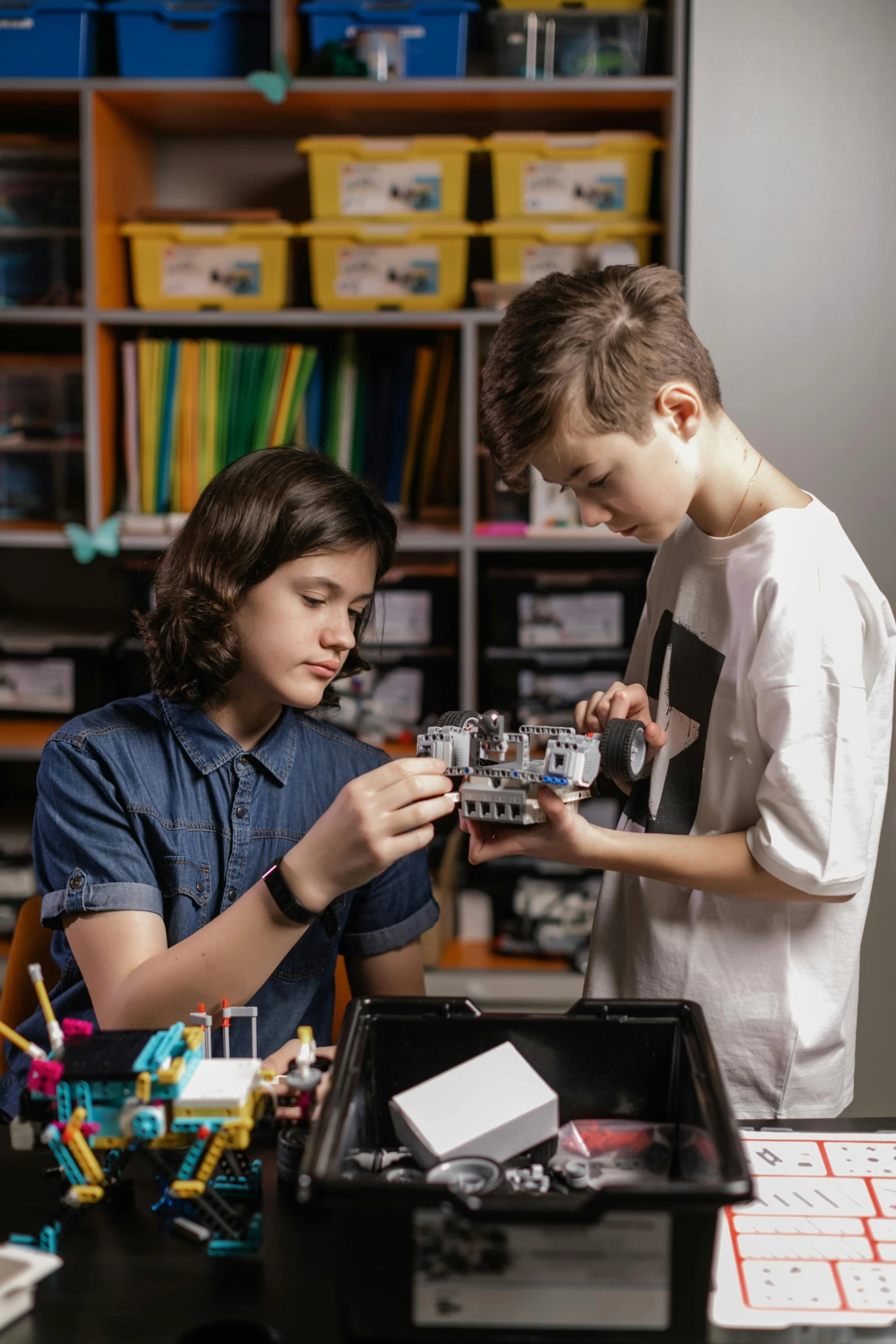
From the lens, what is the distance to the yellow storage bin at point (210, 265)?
2203mm

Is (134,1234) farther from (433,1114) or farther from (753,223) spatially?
(753,223)

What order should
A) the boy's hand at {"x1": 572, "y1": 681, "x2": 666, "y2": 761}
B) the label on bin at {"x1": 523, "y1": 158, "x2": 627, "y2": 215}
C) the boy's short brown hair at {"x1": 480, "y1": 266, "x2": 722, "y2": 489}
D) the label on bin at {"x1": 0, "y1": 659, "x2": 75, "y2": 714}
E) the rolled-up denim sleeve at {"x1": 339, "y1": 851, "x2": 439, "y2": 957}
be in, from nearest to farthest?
the boy's short brown hair at {"x1": 480, "y1": 266, "x2": 722, "y2": 489} < the boy's hand at {"x1": 572, "y1": 681, "x2": 666, "y2": 761} < the rolled-up denim sleeve at {"x1": 339, "y1": 851, "x2": 439, "y2": 957} < the label on bin at {"x1": 523, "y1": 158, "x2": 627, "y2": 215} < the label on bin at {"x1": 0, "y1": 659, "x2": 75, "y2": 714}

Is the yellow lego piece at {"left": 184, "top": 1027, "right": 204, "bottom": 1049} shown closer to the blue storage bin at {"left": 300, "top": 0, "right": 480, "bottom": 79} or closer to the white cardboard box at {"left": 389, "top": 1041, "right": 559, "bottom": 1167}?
the white cardboard box at {"left": 389, "top": 1041, "right": 559, "bottom": 1167}

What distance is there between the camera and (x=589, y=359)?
3.28 feet

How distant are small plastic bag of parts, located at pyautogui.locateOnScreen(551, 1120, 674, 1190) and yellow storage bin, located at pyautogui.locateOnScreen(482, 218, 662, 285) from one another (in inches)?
67.8

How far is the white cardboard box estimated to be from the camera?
717mm

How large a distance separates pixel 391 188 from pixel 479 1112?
1905mm

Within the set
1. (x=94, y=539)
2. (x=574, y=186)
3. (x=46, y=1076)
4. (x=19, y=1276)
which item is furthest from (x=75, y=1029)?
(x=574, y=186)

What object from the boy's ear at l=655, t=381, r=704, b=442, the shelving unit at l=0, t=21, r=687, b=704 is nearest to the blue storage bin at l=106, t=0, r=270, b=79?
the shelving unit at l=0, t=21, r=687, b=704

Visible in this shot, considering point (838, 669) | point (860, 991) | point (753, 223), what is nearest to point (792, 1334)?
point (838, 669)

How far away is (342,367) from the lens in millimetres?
2279

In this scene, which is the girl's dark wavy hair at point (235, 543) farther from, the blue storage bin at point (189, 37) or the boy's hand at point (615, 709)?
the blue storage bin at point (189, 37)

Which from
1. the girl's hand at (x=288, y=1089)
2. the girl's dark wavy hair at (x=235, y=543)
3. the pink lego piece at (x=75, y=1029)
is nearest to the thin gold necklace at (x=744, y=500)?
the girl's dark wavy hair at (x=235, y=543)

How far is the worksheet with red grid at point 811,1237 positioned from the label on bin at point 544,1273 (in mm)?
72
